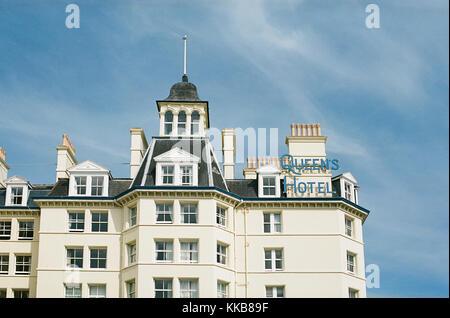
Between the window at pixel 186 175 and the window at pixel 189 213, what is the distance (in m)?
Result: 1.84

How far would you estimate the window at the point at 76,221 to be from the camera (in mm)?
58875

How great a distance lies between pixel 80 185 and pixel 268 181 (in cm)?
1567

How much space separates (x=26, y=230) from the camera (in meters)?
61.7

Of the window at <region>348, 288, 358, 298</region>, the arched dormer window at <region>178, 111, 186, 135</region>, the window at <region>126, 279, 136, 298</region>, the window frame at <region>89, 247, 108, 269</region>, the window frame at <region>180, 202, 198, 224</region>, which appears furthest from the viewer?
the arched dormer window at <region>178, 111, 186, 135</region>

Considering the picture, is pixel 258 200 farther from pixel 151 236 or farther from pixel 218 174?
pixel 151 236

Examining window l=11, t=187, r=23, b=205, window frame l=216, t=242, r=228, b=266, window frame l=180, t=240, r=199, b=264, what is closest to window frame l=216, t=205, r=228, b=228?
window frame l=216, t=242, r=228, b=266

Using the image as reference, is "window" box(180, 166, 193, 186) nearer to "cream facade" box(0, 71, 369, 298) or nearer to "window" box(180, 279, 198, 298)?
"cream facade" box(0, 71, 369, 298)

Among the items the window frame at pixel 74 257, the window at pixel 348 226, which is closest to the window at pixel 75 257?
the window frame at pixel 74 257

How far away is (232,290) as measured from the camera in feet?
186

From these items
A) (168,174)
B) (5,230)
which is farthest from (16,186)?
(168,174)

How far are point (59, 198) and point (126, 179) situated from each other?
6013mm

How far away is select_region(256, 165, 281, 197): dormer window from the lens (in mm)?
60562

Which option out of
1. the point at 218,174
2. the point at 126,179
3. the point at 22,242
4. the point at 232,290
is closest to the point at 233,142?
the point at 218,174

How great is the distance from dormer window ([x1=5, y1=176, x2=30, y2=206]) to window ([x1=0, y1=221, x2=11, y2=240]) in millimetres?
1669
